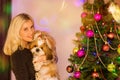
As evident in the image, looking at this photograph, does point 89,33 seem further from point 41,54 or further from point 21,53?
point 21,53

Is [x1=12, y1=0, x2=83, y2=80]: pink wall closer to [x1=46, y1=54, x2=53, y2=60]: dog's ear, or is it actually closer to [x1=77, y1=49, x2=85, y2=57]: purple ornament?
[x1=46, y1=54, x2=53, y2=60]: dog's ear

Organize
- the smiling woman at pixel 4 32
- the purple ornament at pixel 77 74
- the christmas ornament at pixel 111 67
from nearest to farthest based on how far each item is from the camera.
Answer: the christmas ornament at pixel 111 67 < the purple ornament at pixel 77 74 < the smiling woman at pixel 4 32

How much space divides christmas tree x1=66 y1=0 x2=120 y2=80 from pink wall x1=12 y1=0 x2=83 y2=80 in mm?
702

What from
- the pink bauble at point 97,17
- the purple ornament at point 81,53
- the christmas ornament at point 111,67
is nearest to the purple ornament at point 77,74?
the purple ornament at point 81,53

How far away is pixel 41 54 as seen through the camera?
2.43 metres

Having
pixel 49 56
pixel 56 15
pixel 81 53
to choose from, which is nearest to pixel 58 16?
pixel 56 15

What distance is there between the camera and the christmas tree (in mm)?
2328

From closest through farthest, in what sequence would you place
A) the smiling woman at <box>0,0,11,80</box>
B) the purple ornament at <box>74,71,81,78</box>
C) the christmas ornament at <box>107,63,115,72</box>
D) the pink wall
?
the christmas ornament at <box>107,63,115,72</box>, the purple ornament at <box>74,71,81,78</box>, the smiling woman at <box>0,0,11,80</box>, the pink wall

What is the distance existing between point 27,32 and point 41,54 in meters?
0.24

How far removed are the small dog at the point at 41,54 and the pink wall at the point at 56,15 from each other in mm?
639

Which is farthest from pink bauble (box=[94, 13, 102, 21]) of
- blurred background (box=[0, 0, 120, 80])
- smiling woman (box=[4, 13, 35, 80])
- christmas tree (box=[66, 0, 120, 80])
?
blurred background (box=[0, 0, 120, 80])

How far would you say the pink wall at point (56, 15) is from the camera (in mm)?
→ 3100

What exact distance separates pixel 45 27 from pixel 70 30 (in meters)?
0.30

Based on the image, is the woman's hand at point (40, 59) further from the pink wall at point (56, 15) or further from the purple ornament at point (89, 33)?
the pink wall at point (56, 15)
